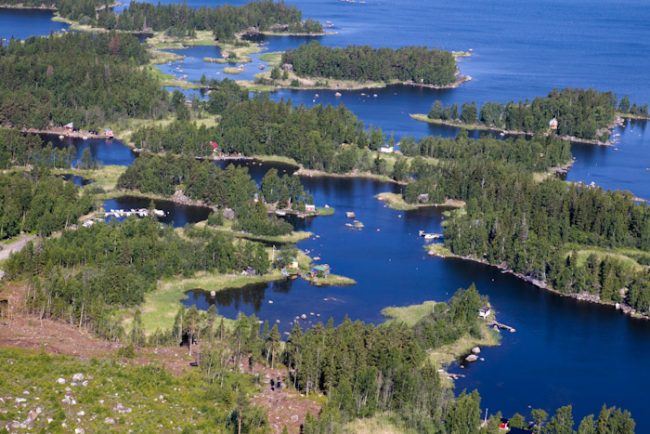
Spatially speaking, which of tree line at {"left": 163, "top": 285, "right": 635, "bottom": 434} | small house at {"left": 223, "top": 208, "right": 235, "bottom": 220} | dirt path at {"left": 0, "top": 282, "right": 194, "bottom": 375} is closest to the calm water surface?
small house at {"left": 223, "top": 208, "right": 235, "bottom": 220}

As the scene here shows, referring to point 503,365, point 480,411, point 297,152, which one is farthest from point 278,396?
point 297,152

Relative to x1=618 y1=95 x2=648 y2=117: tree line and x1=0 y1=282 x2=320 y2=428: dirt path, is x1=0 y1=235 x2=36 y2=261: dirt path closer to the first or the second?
x1=0 y1=282 x2=320 y2=428: dirt path

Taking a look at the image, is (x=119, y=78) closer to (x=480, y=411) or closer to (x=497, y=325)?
(x=497, y=325)

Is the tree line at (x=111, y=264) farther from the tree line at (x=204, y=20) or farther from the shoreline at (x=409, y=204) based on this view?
the tree line at (x=204, y=20)

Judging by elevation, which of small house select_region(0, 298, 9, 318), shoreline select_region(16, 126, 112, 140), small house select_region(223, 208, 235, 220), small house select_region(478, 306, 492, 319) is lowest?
small house select_region(478, 306, 492, 319)

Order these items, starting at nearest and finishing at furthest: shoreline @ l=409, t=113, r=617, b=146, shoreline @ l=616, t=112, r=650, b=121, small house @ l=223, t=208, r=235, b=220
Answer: small house @ l=223, t=208, r=235, b=220 < shoreline @ l=409, t=113, r=617, b=146 < shoreline @ l=616, t=112, r=650, b=121

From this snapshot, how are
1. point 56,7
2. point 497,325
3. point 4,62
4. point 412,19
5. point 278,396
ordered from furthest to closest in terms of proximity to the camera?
1. point 412,19
2. point 56,7
3. point 4,62
4. point 497,325
5. point 278,396

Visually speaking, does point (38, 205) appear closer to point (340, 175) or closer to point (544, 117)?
point (340, 175)
